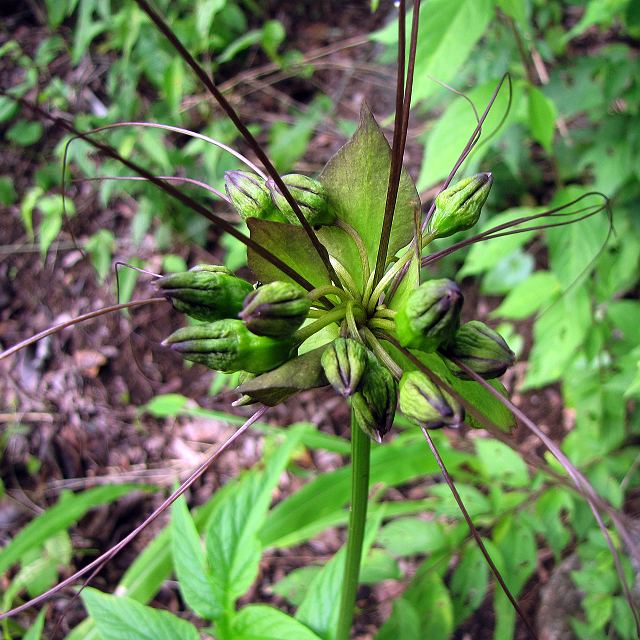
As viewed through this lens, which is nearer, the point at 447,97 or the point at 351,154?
the point at 351,154

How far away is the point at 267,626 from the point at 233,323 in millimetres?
574

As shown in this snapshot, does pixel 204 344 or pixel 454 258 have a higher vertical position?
pixel 204 344

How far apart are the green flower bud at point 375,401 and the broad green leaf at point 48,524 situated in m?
1.70

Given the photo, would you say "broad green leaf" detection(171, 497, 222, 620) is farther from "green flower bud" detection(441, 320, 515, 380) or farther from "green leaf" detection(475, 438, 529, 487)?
"green leaf" detection(475, 438, 529, 487)

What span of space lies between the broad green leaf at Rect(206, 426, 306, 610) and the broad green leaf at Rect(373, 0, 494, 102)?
990 millimetres

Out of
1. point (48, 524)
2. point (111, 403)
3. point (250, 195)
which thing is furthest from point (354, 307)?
point (111, 403)

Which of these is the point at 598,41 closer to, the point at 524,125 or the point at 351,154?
the point at 524,125

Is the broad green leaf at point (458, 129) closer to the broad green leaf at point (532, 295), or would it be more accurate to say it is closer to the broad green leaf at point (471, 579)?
the broad green leaf at point (532, 295)

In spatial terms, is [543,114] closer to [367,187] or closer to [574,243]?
[574,243]

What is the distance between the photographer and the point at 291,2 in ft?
13.2

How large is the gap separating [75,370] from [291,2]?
8.91ft

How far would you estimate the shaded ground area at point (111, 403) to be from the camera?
2521 millimetres

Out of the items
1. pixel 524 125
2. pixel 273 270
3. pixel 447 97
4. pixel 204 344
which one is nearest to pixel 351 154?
pixel 273 270

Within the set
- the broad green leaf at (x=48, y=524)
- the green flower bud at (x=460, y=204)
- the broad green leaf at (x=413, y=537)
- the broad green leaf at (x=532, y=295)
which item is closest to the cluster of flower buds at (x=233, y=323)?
the green flower bud at (x=460, y=204)
